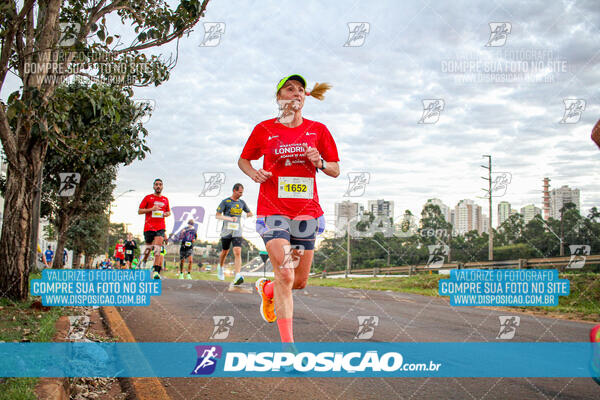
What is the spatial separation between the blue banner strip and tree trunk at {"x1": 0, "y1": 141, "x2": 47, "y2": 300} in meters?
3.61

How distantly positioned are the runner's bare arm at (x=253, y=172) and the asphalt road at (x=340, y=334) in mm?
1669

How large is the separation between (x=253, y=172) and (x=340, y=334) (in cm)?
279

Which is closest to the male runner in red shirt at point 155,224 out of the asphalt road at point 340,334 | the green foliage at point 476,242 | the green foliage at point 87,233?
the asphalt road at point 340,334

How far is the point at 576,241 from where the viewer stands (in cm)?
2047

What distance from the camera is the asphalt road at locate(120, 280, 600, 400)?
3.59 m

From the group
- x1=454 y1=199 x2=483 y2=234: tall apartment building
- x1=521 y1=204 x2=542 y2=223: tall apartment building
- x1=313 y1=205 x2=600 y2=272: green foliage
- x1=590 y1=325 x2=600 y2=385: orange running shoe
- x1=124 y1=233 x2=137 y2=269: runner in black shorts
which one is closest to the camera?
x1=590 y1=325 x2=600 y2=385: orange running shoe

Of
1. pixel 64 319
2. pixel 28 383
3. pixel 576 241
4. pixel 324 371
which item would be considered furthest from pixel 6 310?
pixel 576 241

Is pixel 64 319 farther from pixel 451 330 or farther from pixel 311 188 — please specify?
pixel 451 330

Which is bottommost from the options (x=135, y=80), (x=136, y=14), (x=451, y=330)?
(x=451, y=330)

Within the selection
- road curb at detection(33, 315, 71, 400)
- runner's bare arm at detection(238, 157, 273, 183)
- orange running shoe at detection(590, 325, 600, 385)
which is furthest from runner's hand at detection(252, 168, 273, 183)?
orange running shoe at detection(590, 325, 600, 385)

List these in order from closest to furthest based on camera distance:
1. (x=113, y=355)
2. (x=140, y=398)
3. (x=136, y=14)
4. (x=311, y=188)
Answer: (x=140, y=398), (x=311, y=188), (x=113, y=355), (x=136, y=14)

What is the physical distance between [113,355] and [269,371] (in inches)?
72.7

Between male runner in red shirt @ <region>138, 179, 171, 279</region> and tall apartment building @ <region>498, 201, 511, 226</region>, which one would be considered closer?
male runner in red shirt @ <region>138, 179, 171, 279</region>

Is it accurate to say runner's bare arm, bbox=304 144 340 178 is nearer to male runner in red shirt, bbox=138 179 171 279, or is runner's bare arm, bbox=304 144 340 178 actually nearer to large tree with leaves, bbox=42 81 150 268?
large tree with leaves, bbox=42 81 150 268
